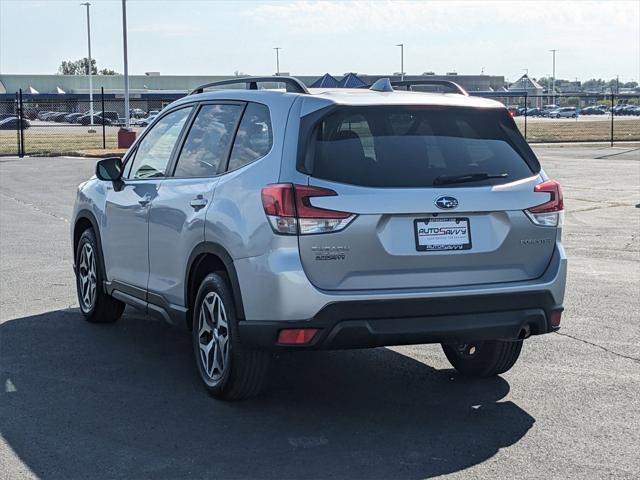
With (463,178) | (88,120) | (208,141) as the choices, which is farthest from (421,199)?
(88,120)

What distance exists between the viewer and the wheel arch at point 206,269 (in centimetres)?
596

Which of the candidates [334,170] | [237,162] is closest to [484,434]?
[334,170]

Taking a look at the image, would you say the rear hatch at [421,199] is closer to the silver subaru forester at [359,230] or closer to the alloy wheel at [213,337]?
the silver subaru forester at [359,230]

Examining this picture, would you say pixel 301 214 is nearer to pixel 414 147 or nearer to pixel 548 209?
pixel 414 147

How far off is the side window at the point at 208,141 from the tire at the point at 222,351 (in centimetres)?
76

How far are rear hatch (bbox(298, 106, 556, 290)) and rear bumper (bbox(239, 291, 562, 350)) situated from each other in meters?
0.12

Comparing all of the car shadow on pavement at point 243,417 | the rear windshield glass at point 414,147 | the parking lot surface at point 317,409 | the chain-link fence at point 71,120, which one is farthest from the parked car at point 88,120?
the rear windshield glass at point 414,147

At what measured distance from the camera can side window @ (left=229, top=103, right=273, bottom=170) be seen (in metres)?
6.09

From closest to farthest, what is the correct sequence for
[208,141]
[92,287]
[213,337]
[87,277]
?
[213,337] → [208,141] → [92,287] → [87,277]

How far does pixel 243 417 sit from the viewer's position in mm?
6027

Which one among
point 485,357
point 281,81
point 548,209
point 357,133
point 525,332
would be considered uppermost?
point 281,81

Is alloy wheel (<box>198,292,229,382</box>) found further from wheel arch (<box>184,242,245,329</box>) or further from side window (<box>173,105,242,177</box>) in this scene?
side window (<box>173,105,242,177</box>)

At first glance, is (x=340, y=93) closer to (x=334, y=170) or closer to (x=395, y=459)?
(x=334, y=170)

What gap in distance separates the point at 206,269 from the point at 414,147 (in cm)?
151
